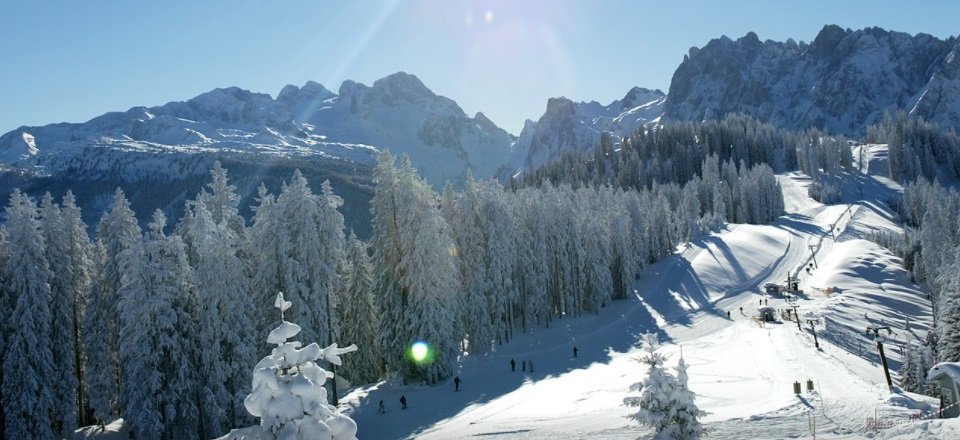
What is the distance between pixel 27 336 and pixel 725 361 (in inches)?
1633

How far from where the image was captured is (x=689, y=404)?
46.4 feet

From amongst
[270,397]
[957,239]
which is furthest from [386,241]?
[957,239]

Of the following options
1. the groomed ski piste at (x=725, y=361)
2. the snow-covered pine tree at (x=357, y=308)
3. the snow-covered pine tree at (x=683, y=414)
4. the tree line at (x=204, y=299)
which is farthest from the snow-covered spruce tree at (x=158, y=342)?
the snow-covered pine tree at (x=683, y=414)

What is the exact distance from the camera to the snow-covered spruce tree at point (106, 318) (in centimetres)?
3550

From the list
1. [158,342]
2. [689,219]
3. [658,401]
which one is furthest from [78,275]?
[689,219]

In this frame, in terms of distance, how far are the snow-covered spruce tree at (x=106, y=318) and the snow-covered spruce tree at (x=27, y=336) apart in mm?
2200

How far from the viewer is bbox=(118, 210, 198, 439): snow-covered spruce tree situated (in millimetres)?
30969

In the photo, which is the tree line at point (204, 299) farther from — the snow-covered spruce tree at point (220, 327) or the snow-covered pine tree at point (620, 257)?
the snow-covered pine tree at point (620, 257)

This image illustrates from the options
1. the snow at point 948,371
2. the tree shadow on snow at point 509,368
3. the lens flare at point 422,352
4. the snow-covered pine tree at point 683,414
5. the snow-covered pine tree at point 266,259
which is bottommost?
the tree shadow on snow at point 509,368

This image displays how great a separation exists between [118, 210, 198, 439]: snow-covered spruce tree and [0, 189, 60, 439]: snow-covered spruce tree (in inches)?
143

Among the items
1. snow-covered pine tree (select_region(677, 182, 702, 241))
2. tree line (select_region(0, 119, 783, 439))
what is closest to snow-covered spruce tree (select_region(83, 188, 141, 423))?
tree line (select_region(0, 119, 783, 439))

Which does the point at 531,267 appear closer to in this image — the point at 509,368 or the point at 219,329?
the point at 509,368

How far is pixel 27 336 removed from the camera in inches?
1246

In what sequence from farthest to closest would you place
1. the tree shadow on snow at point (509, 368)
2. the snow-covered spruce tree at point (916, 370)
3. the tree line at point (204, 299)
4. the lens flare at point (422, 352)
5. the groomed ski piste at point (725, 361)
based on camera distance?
1. the lens flare at point (422, 352)
2. the snow-covered spruce tree at point (916, 370)
3. the tree shadow on snow at point (509, 368)
4. the tree line at point (204, 299)
5. the groomed ski piste at point (725, 361)
